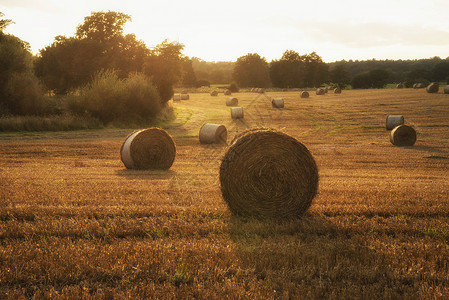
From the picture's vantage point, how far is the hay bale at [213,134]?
2272 centimetres

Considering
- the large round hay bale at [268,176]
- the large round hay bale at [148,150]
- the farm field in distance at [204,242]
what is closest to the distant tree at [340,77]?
the large round hay bale at [148,150]

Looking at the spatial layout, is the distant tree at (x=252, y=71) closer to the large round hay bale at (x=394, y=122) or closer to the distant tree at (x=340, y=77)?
the distant tree at (x=340, y=77)

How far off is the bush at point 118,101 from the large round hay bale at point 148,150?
59.8 feet

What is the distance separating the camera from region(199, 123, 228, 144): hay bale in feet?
74.5

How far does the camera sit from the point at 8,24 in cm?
3338

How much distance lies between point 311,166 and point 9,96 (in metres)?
30.5

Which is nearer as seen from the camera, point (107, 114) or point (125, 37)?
point (107, 114)

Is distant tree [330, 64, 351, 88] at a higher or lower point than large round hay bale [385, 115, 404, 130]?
higher

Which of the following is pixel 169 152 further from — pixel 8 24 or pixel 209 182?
pixel 8 24

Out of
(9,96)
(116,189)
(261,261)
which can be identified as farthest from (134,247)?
(9,96)

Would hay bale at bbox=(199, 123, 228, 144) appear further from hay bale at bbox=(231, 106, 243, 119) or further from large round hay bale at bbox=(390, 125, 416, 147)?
hay bale at bbox=(231, 106, 243, 119)

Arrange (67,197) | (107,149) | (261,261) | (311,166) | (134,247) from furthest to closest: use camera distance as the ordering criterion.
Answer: (107,149)
(67,197)
(311,166)
(134,247)
(261,261)

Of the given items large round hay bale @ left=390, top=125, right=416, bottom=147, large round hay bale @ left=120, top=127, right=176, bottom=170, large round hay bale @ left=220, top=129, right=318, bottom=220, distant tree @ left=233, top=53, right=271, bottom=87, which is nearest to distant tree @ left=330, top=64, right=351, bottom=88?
distant tree @ left=233, top=53, right=271, bottom=87

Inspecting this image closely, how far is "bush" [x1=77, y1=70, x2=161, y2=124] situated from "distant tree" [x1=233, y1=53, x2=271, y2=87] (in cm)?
7311
